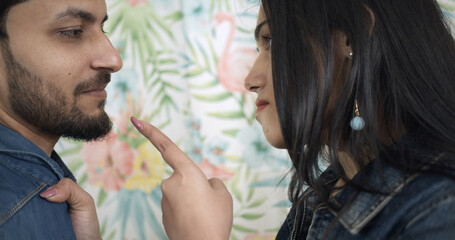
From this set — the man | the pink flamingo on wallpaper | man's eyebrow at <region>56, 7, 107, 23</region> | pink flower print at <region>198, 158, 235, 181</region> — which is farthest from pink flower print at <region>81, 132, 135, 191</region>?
man's eyebrow at <region>56, 7, 107, 23</region>

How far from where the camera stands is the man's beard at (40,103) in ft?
3.04

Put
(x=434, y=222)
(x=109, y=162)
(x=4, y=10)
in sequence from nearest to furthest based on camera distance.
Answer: (x=434, y=222) → (x=4, y=10) → (x=109, y=162)

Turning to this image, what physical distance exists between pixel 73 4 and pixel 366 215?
778mm

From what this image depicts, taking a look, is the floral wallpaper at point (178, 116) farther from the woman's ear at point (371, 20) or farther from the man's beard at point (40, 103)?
the woman's ear at point (371, 20)

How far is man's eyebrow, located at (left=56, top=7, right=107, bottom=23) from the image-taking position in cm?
95

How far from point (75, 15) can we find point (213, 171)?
100cm

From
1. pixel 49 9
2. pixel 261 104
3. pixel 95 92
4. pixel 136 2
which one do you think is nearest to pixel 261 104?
pixel 261 104

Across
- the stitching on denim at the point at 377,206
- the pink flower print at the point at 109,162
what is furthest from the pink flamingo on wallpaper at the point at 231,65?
the stitching on denim at the point at 377,206

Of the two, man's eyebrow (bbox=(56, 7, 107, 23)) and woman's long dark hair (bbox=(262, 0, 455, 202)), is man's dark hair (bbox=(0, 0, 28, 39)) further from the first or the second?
woman's long dark hair (bbox=(262, 0, 455, 202))

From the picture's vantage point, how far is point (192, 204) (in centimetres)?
78

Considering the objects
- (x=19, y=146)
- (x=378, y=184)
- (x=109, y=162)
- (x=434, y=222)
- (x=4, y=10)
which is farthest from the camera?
(x=109, y=162)

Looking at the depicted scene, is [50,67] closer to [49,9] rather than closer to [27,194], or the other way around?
[49,9]

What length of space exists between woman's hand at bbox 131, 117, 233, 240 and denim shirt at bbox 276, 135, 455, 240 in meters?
→ 0.20

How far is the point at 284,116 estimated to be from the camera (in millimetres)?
778
